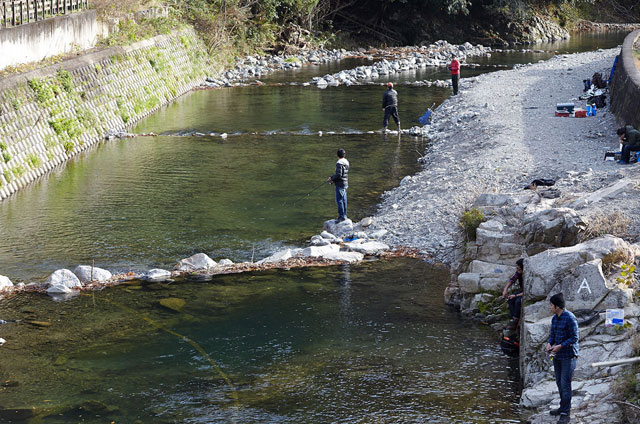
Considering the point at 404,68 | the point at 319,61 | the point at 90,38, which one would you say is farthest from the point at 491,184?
the point at 319,61

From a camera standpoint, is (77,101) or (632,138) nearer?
(632,138)

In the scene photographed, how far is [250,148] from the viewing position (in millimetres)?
30734

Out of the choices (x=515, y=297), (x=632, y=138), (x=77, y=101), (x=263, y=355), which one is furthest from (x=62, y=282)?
(x=77, y=101)

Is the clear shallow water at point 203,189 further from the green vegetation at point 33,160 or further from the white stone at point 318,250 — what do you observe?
the white stone at point 318,250

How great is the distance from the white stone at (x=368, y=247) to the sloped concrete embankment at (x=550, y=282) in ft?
7.52

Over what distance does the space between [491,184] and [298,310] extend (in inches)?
304

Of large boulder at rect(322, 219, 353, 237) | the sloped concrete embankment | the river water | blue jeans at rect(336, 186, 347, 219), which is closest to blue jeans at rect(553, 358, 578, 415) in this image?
the sloped concrete embankment

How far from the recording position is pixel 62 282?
1700 centimetres

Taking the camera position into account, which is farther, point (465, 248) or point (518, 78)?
point (518, 78)

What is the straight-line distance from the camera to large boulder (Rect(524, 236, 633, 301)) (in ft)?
42.3

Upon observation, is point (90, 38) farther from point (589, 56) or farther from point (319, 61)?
A: point (589, 56)

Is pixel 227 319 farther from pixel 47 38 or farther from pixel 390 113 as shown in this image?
pixel 47 38

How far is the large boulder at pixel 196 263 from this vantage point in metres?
17.9

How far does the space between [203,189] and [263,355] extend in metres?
11.7
